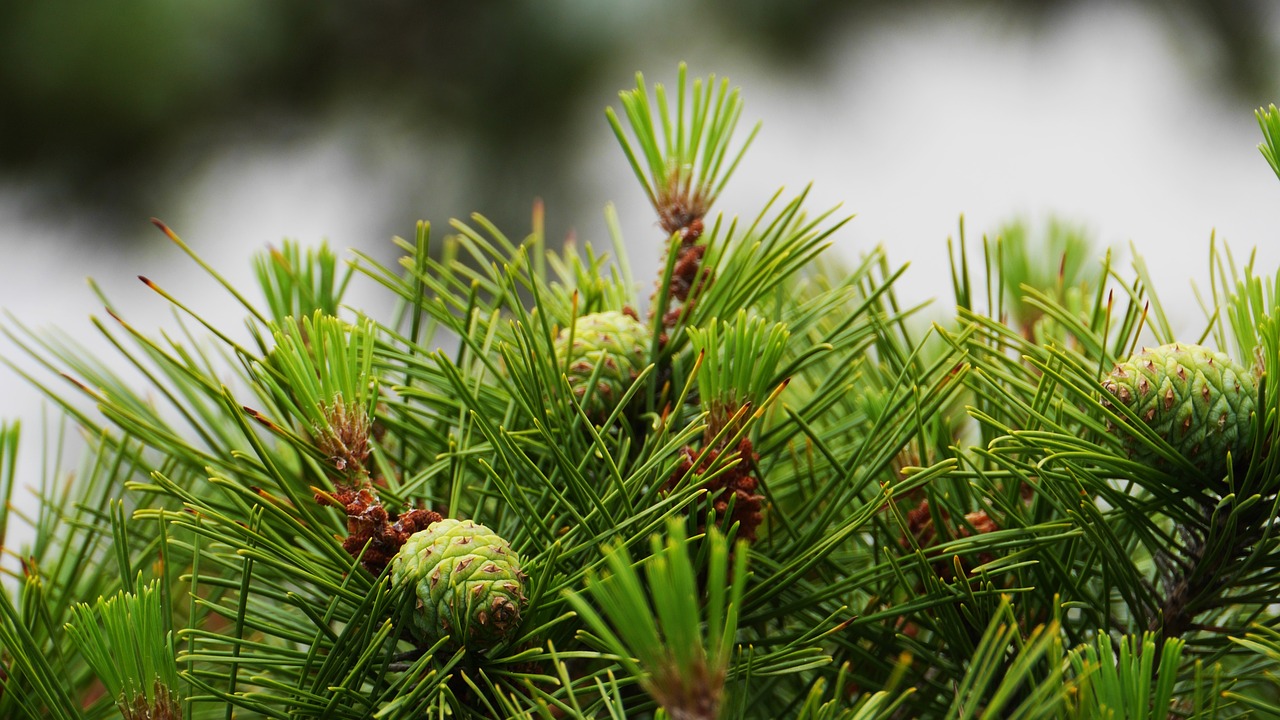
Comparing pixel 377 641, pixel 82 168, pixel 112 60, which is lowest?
pixel 377 641

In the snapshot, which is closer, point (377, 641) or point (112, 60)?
point (377, 641)

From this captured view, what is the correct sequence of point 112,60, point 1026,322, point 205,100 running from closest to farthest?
point 1026,322, point 112,60, point 205,100

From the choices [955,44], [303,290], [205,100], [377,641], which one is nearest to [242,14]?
[205,100]

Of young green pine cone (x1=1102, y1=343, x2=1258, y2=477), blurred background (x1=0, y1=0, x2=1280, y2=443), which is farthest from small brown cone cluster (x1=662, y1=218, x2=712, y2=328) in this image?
blurred background (x1=0, y1=0, x2=1280, y2=443)

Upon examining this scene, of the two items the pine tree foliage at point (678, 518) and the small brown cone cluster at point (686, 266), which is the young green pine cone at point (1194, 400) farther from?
the small brown cone cluster at point (686, 266)

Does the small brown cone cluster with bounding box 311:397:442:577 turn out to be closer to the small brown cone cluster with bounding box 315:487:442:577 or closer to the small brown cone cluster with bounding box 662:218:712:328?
the small brown cone cluster with bounding box 315:487:442:577

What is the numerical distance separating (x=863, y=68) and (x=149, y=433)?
2220 mm

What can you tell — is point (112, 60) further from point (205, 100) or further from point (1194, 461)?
point (1194, 461)

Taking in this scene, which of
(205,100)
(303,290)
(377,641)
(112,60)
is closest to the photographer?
(377,641)

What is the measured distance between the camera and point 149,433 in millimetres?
282

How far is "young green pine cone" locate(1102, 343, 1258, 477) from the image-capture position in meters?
0.24

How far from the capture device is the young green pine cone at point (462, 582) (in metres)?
0.22

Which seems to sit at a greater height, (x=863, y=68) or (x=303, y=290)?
(x=863, y=68)

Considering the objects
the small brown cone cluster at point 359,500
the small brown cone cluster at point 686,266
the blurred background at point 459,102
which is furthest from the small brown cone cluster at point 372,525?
the blurred background at point 459,102
